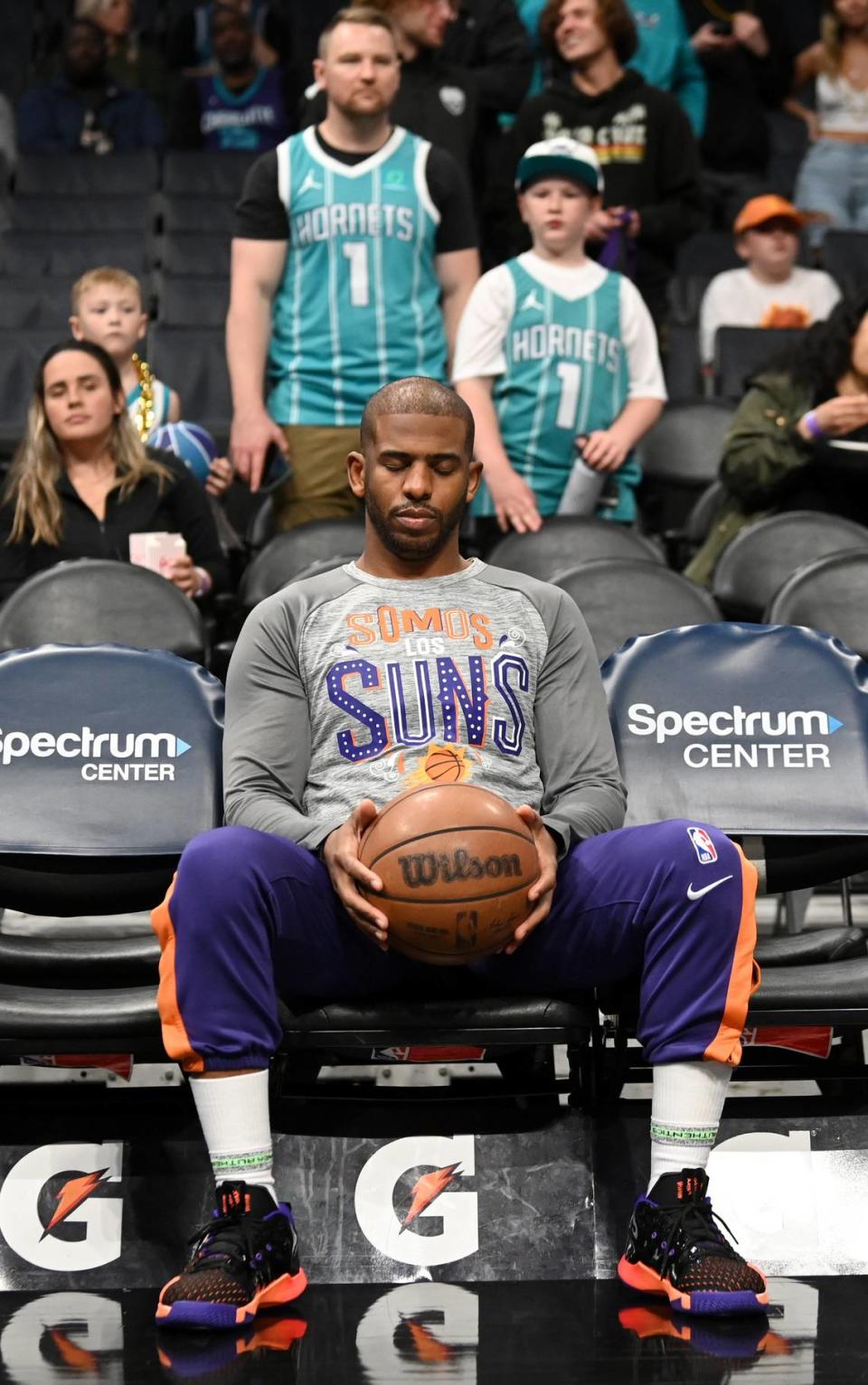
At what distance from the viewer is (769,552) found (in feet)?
14.8

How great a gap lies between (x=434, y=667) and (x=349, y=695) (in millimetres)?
135

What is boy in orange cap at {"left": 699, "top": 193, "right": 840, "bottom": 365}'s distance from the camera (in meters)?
6.59

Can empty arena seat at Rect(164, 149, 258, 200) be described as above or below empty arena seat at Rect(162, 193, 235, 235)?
above

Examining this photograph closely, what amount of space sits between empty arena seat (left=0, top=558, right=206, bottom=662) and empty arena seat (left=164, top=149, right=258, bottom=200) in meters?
4.28

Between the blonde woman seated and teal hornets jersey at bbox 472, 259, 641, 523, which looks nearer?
the blonde woman seated

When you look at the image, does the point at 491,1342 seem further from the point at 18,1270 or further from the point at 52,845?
the point at 52,845

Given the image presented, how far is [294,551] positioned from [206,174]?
153 inches

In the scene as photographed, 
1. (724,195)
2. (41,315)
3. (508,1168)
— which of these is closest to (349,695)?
(508,1168)

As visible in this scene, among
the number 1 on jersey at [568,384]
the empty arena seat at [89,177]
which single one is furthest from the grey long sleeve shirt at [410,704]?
the empty arena seat at [89,177]

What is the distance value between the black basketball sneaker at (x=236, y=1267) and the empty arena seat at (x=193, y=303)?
17.3 ft

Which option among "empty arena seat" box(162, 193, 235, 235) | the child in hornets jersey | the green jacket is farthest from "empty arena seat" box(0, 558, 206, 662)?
"empty arena seat" box(162, 193, 235, 235)

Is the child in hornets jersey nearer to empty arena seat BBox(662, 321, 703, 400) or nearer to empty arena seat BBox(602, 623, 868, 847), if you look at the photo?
empty arena seat BBox(602, 623, 868, 847)

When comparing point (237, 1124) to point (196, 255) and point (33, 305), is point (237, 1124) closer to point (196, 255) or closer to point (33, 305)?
point (33, 305)

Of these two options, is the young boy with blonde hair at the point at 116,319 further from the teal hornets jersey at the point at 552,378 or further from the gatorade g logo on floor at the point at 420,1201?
the gatorade g logo on floor at the point at 420,1201
